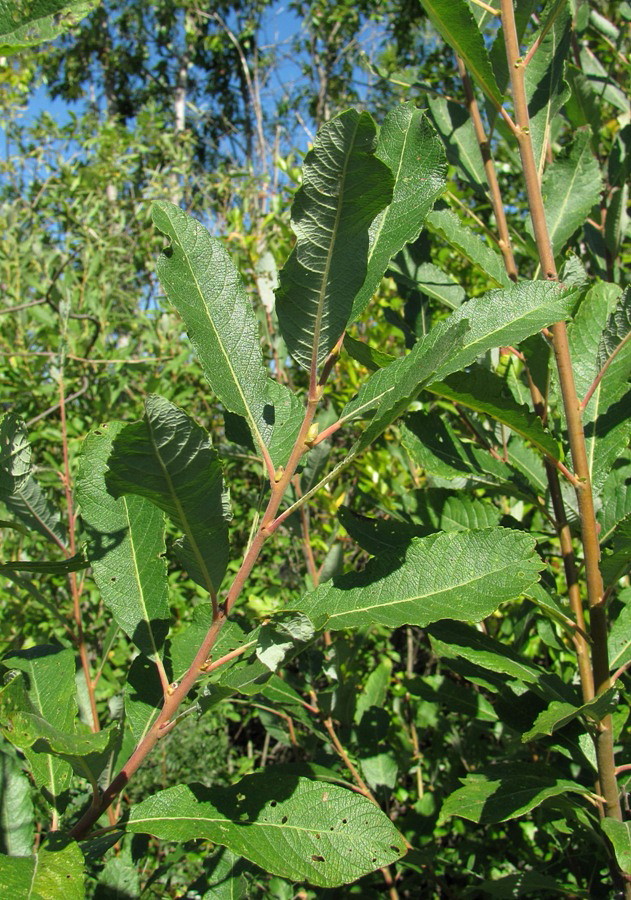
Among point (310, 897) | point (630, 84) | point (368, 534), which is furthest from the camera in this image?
point (630, 84)

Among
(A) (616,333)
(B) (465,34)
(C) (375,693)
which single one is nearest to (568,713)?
(A) (616,333)

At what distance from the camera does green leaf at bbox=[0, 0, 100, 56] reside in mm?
825

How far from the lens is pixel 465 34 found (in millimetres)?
1242

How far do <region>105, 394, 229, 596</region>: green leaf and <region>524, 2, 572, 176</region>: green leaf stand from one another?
3.52ft

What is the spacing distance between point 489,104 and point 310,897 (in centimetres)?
204

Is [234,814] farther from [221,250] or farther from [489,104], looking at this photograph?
[489,104]

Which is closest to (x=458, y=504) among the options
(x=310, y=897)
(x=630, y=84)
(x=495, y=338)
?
(x=495, y=338)

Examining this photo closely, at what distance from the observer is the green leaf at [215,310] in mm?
970

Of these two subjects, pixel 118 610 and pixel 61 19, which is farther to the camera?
pixel 118 610

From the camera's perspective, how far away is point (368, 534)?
4.41 ft

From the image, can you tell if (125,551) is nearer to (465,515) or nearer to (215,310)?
(215,310)

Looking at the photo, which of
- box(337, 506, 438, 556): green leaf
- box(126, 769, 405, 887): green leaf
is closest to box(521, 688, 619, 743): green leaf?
box(126, 769, 405, 887): green leaf

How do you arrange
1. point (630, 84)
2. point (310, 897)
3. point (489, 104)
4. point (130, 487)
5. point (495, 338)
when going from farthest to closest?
point (630, 84) → point (310, 897) → point (489, 104) → point (495, 338) → point (130, 487)

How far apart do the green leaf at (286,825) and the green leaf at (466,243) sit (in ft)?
3.07
